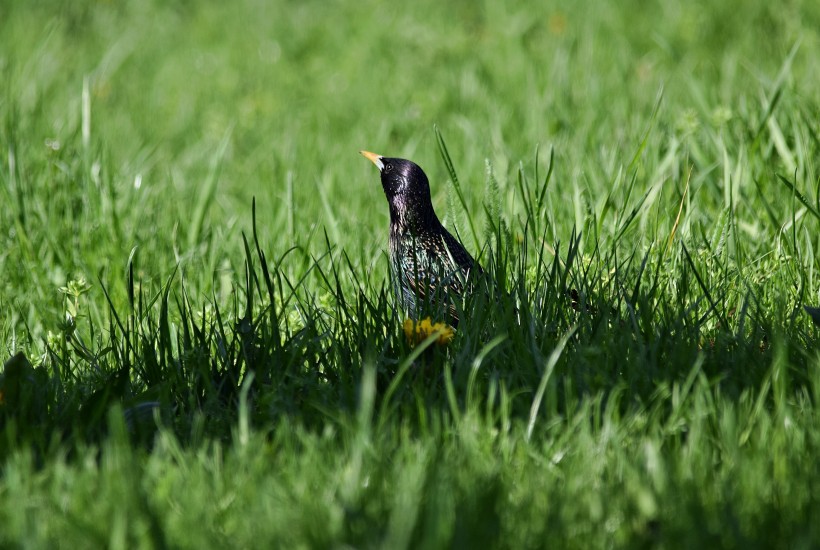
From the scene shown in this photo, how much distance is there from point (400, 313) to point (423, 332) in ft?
1.56

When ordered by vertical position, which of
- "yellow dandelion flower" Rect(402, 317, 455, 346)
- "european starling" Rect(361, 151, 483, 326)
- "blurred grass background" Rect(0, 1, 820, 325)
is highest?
"blurred grass background" Rect(0, 1, 820, 325)

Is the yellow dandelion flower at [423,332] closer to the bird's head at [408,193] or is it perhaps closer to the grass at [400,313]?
the grass at [400,313]

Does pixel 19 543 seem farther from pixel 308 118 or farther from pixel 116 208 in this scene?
pixel 308 118

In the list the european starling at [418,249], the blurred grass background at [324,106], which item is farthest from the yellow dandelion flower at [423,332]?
the blurred grass background at [324,106]

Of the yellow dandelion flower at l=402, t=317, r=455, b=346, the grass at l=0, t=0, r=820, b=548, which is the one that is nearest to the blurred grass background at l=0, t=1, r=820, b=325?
the grass at l=0, t=0, r=820, b=548

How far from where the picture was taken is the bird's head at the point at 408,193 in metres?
3.65

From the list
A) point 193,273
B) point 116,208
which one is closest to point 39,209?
point 116,208

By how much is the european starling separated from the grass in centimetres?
11

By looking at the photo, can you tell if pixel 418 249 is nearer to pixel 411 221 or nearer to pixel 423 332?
pixel 411 221

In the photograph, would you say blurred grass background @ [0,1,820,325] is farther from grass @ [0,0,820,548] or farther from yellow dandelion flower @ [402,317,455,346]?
yellow dandelion flower @ [402,317,455,346]

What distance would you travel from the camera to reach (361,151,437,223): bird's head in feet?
12.0

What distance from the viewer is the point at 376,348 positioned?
8.68 feet

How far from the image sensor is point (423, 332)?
2.60 metres

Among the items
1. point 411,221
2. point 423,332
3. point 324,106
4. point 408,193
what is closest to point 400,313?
point 423,332
